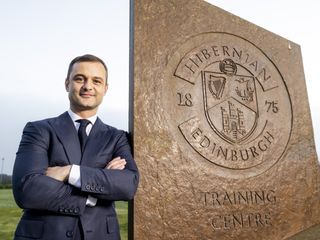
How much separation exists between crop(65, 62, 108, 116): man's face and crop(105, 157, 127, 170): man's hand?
1.19 ft

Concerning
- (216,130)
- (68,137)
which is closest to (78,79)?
(68,137)

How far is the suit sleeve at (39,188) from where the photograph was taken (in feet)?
5.13

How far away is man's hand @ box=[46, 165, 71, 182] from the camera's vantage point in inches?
65.2

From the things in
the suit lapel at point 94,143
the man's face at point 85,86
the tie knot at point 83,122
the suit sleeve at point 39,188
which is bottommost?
the suit sleeve at point 39,188

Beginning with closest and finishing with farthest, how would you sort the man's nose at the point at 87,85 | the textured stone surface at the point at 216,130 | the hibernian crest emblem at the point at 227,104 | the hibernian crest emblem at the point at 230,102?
the man's nose at the point at 87,85 < the textured stone surface at the point at 216,130 < the hibernian crest emblem at the point at 227,104 < the hibernian crest emblem at the point at 230,102

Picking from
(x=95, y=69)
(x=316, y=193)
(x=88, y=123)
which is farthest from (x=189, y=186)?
(x=316, y=193)

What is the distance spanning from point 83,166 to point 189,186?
1235mm

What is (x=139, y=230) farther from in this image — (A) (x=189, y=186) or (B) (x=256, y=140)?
(B) (x=256, y=140)

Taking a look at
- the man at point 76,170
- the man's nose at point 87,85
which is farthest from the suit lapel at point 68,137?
the man's nose at point 87,85

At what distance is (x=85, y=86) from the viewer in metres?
1.93

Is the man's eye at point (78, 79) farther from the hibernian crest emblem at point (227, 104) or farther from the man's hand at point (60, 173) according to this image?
the hibernian crest emblem at point (227, 104)

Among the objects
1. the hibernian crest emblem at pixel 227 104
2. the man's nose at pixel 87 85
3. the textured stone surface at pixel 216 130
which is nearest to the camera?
the man's nose at pixel 87 85

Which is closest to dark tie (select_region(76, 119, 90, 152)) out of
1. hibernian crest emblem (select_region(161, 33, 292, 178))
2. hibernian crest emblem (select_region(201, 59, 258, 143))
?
hibernian crest emblem (select_region(161, 33, 292, 178))

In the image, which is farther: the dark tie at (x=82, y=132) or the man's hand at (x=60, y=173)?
the dark tie at (x=82, y=132)
